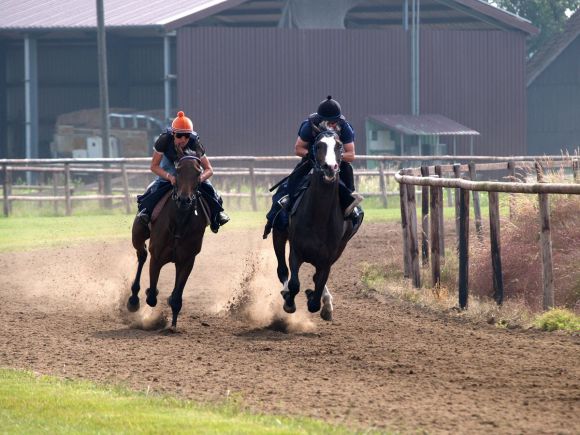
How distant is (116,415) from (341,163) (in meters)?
5.71

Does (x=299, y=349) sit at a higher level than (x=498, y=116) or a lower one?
lower

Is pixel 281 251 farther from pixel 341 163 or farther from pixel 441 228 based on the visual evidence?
pixel 441 228

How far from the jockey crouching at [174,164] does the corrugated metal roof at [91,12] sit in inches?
1197

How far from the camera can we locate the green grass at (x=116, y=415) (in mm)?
7445

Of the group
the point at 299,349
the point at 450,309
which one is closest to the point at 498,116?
the point at 450,309

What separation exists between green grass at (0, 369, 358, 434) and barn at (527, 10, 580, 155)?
47.9m

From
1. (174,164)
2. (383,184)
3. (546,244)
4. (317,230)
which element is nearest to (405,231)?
(546,244)

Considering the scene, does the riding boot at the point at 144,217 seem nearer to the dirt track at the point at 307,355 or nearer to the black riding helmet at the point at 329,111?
the dirt track at the point at 307,355

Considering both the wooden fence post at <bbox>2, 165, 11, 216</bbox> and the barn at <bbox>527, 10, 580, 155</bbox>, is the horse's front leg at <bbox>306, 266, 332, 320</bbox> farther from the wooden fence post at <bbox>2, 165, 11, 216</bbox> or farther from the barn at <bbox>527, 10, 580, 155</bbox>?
the barn at <bbox>527, 10, 580, 155</bbox>

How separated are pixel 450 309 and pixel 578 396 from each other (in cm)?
530

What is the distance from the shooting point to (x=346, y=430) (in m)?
7.35

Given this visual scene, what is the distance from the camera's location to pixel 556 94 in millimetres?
56062

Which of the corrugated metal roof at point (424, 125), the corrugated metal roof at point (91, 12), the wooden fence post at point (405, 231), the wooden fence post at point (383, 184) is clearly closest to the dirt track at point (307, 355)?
the wooden fence post at point (405, 231)

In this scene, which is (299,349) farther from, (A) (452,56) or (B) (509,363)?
(A) (452,56)
